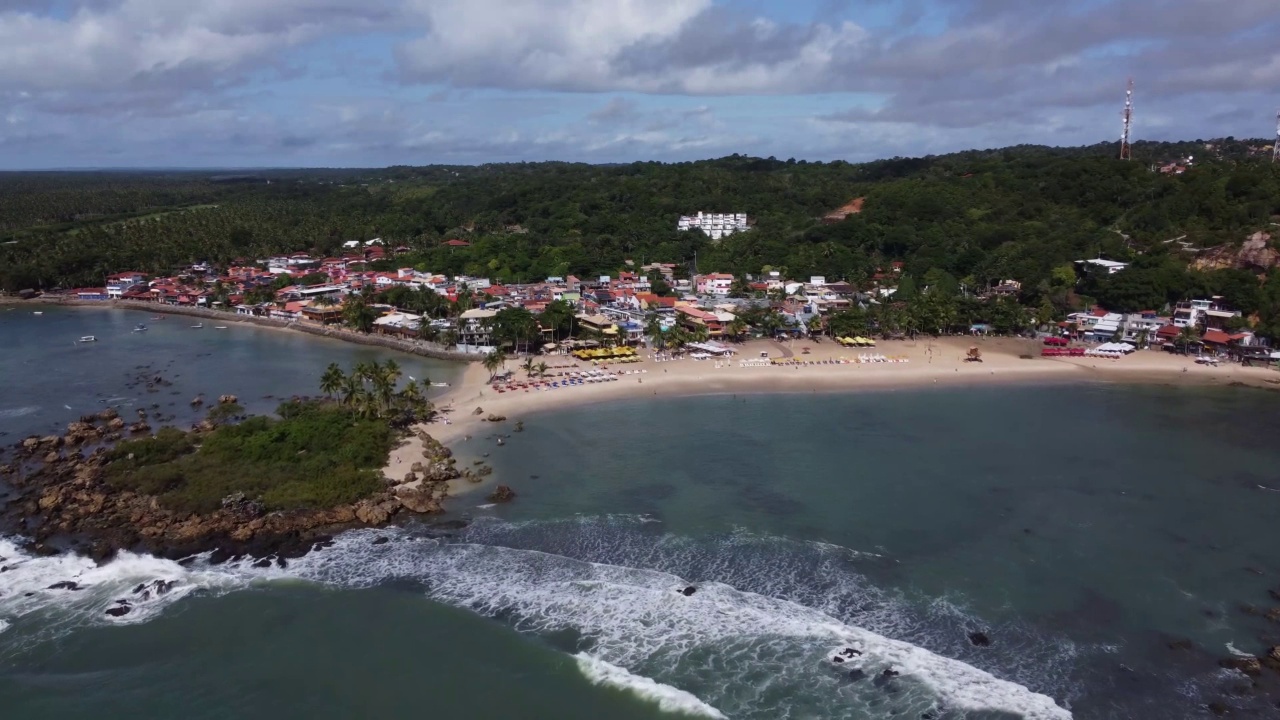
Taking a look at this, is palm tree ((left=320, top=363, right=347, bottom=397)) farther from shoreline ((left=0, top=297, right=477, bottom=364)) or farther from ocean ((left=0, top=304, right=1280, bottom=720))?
shoreline ((left=0, top=297, right=477, bottom=364))

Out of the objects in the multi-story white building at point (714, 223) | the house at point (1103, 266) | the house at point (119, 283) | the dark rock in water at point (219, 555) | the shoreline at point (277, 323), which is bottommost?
the dark rock in water at point (219, 555)

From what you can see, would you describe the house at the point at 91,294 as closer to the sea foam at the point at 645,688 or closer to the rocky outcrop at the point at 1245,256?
the sea foam at the point at 645,688

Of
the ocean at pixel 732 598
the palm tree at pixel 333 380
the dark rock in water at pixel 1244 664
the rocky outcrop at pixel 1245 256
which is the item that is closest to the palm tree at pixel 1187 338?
the rocky outcrop at pixel 1245 256

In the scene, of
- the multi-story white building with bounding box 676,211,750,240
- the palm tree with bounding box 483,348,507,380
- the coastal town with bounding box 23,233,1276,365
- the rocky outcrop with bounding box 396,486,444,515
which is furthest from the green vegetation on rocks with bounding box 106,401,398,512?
the multi-story white building with bounding box 676,211,750,240

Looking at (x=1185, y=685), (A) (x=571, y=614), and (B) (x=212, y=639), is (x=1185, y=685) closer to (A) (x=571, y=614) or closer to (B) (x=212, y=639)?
(A) (x=571, y=614)

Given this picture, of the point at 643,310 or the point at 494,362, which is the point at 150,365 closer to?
the point at 494,362

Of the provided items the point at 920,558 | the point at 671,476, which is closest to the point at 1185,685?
the point at 920,558
